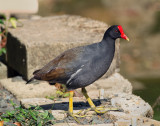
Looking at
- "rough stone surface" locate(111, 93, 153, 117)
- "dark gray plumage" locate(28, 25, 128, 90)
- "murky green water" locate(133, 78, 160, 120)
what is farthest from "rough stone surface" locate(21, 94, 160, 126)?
"murky green water" locate(133, 78, 160, 120)

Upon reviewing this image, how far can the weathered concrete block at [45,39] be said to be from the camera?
6320mm

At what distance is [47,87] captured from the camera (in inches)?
245

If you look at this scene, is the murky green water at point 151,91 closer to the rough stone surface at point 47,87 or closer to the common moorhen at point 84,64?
the rough stone surface at point 47,87

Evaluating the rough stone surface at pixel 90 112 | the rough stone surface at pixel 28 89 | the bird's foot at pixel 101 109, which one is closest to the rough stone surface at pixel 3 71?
the rough stone surface at pixel 28 89

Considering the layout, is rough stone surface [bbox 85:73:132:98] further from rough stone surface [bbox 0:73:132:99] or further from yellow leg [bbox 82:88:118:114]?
yellow leg [bbox 82:88:118:114]

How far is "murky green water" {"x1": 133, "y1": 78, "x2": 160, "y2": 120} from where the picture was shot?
6656 mm

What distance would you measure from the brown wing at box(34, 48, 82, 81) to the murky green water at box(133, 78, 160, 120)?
166 cm

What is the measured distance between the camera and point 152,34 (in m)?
11.3

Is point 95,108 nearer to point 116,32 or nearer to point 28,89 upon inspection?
→ point 116,32

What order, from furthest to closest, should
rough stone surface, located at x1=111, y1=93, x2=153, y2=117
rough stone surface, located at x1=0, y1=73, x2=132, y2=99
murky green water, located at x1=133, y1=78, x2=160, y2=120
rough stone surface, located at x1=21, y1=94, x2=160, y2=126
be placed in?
murky green water, located at x1=133, y1=78, x2=160, y2=120, rough stone surface, located at x1=0, y1=73, x2=132, y2=99, rough stone surface, located at x1=111, y1=93, x2=153, y2=117, rough stone surface, located at x1=21, y1=94, x2=160, y2=126

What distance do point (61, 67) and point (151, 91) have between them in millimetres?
2743

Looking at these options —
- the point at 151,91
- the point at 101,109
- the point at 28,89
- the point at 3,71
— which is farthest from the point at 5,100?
→ the point at 151,91

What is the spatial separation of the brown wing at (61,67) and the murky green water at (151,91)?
65.4 inches

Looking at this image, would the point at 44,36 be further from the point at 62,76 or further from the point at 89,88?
the point at 62,76
